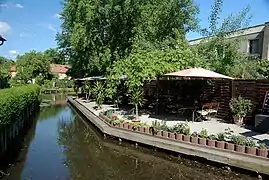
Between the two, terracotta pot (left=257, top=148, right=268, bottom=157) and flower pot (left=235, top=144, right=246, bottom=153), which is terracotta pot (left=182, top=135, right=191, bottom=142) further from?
terracotta pot (left=257, top=148, right=268, bottom=157)

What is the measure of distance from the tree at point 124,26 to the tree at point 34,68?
92.5 ft

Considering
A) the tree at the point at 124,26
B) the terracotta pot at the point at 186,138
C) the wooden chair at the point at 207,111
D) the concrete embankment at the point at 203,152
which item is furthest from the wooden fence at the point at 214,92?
the concrete embankment at the point at 203,152

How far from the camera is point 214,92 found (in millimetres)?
14398

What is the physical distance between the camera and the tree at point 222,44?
59.2 ft

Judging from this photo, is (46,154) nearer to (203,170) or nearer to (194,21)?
(203,170)

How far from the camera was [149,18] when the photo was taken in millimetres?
23500

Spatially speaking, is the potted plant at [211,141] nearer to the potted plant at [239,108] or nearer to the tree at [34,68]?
the potted plant at [239,108]

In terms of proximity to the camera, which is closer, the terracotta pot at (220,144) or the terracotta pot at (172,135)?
A: the terracotta pot at (220,144)

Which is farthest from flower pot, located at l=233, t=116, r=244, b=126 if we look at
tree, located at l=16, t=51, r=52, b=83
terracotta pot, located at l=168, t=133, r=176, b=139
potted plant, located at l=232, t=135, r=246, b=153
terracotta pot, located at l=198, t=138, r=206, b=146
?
tree, located at l=16, t=51, r=52, b=83

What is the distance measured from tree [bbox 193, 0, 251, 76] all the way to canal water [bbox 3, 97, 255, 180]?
351 inches

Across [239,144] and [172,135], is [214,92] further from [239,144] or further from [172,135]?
[239,144]

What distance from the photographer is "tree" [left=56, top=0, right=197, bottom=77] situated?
22.2 metres

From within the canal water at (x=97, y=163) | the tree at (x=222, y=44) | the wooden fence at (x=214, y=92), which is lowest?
the canal water at (x=97, y=163)

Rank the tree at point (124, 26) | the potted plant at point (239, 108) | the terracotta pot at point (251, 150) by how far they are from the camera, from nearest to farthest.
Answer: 1. the terracotta pot at point (251, 150)
2. the potted plant at point (239, 108)
3. the tree at point (124, 26)
